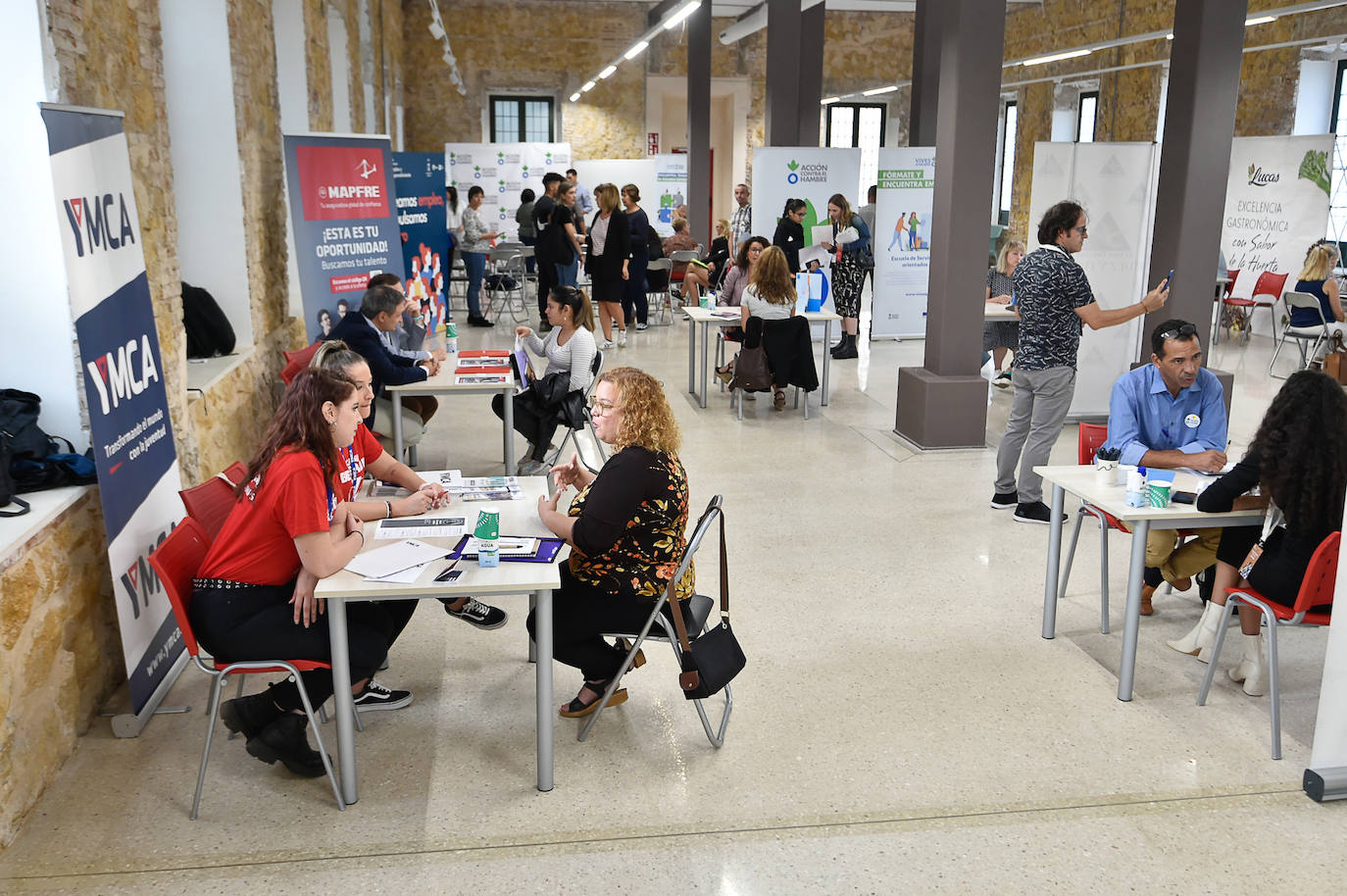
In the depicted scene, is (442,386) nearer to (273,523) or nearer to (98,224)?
(98,224)

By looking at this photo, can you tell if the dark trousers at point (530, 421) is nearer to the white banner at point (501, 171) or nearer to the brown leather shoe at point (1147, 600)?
the brown leather shoe at point (1147, 600)

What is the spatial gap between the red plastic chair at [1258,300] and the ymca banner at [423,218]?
26.4 ft

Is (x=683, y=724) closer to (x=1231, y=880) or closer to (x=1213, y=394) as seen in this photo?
(x=1231, y=880)

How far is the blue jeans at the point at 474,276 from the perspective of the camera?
13.0m

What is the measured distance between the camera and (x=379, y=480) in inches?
155

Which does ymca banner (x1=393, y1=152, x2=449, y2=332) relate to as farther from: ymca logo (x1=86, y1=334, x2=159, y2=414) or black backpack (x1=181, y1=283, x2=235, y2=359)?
ymca logo (x1=86, y1=334, x2=159, y2=414)

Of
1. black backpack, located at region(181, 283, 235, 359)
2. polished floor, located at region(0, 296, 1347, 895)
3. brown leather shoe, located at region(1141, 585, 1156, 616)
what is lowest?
polished floor, located at region(0, 296, 1347, 895)

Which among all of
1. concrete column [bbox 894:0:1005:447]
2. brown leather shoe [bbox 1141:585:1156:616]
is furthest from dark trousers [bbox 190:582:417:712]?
concrete column [bbox 894:0:1005:447]

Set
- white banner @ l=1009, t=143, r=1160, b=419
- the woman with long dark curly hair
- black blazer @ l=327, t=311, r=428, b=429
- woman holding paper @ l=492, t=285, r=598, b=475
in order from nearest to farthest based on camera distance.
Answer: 1. the woman with long dark curly hair
2. black blazer @ l=327, t=311, r=428, b=429
3. woman holding paper @ l=492, t=285, r=598, b=475
4. white banner @ l=1009, t=143, r=1160, b=419

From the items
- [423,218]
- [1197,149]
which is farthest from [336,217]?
[1197,149]

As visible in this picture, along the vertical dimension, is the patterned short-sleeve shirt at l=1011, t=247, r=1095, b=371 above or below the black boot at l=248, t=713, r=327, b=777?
above

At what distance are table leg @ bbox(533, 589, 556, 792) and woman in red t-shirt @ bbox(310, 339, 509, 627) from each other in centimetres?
71

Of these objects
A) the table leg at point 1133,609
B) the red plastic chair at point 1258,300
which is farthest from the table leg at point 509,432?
the red plastic chair at point 1258,300

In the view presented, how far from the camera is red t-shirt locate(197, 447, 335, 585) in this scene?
2977 mm
